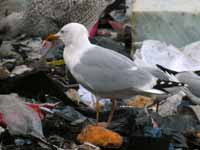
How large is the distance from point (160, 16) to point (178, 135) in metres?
2.37

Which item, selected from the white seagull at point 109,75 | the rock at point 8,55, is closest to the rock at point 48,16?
the rock at point 8,55

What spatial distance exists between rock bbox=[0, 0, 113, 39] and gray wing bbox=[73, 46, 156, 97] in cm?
196

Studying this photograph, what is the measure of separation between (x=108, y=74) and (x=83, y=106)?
87cm

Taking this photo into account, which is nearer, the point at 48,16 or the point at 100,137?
the point at 100,137

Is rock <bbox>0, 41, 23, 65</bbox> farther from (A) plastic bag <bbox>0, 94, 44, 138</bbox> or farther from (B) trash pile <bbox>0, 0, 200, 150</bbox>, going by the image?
(A) plastic bag <bbox>0, 94, 44, 138</bbox>

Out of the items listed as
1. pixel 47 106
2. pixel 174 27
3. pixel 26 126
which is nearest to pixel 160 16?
pixel 174 27

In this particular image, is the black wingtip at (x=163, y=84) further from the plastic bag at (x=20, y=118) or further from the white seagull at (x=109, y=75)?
the plastic bag at (x=20, y=118)

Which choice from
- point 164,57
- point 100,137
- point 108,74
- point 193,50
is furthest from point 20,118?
point 193,50

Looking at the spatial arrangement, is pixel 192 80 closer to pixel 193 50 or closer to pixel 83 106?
pixel 83 106

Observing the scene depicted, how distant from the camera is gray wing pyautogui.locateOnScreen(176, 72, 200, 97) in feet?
19.4

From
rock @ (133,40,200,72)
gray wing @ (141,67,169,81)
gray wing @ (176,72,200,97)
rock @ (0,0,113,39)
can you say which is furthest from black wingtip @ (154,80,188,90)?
rock @ (0,0,113,39)

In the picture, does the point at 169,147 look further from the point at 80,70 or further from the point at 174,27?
the point at 174,27

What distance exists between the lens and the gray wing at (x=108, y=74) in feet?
16.5

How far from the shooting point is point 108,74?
16.6 ft
